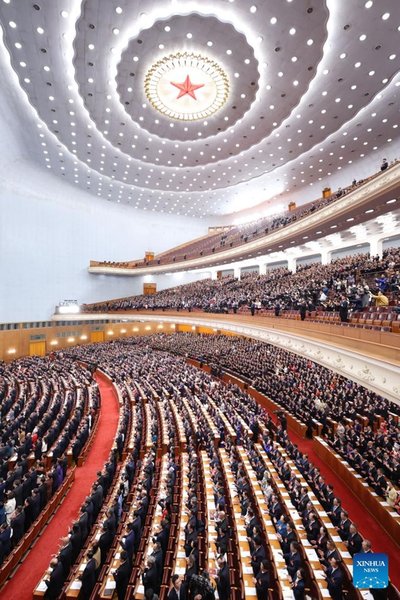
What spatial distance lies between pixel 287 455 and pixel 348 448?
1.43m

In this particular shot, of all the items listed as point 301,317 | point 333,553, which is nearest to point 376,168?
point 301,317

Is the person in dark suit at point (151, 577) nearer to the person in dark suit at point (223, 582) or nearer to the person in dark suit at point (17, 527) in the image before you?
the person in dark suit at point (223, 582)

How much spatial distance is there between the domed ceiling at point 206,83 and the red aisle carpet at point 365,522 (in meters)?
12.8

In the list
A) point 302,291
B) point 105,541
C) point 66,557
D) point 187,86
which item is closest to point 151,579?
point 105,541

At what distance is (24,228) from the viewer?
22.1 meters

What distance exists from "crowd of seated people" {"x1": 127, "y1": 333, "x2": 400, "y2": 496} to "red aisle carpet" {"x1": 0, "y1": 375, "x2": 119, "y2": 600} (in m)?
5.95

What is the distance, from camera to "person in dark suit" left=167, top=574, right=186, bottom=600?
3594 millimetres

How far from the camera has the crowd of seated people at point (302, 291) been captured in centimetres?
831

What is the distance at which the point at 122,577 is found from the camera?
403 centimetres

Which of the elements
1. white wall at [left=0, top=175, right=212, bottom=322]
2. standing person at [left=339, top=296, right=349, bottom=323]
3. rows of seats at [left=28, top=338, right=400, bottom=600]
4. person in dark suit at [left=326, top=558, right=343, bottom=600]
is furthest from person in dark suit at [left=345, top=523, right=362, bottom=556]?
white wall at [left=0, top=175, right=212, bottom=322]

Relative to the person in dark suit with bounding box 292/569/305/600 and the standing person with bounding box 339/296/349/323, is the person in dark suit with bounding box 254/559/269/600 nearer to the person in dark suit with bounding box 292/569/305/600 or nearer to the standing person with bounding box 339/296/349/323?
the person in dark suit with bounding box 292/569/305/600

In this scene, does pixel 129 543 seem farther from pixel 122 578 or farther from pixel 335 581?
pixel 335 581

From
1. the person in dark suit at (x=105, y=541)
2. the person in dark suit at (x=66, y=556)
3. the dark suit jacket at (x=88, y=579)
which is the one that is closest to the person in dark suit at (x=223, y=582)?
the dark suit jacket at (x=88, y=579)

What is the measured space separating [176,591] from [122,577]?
0.83m
